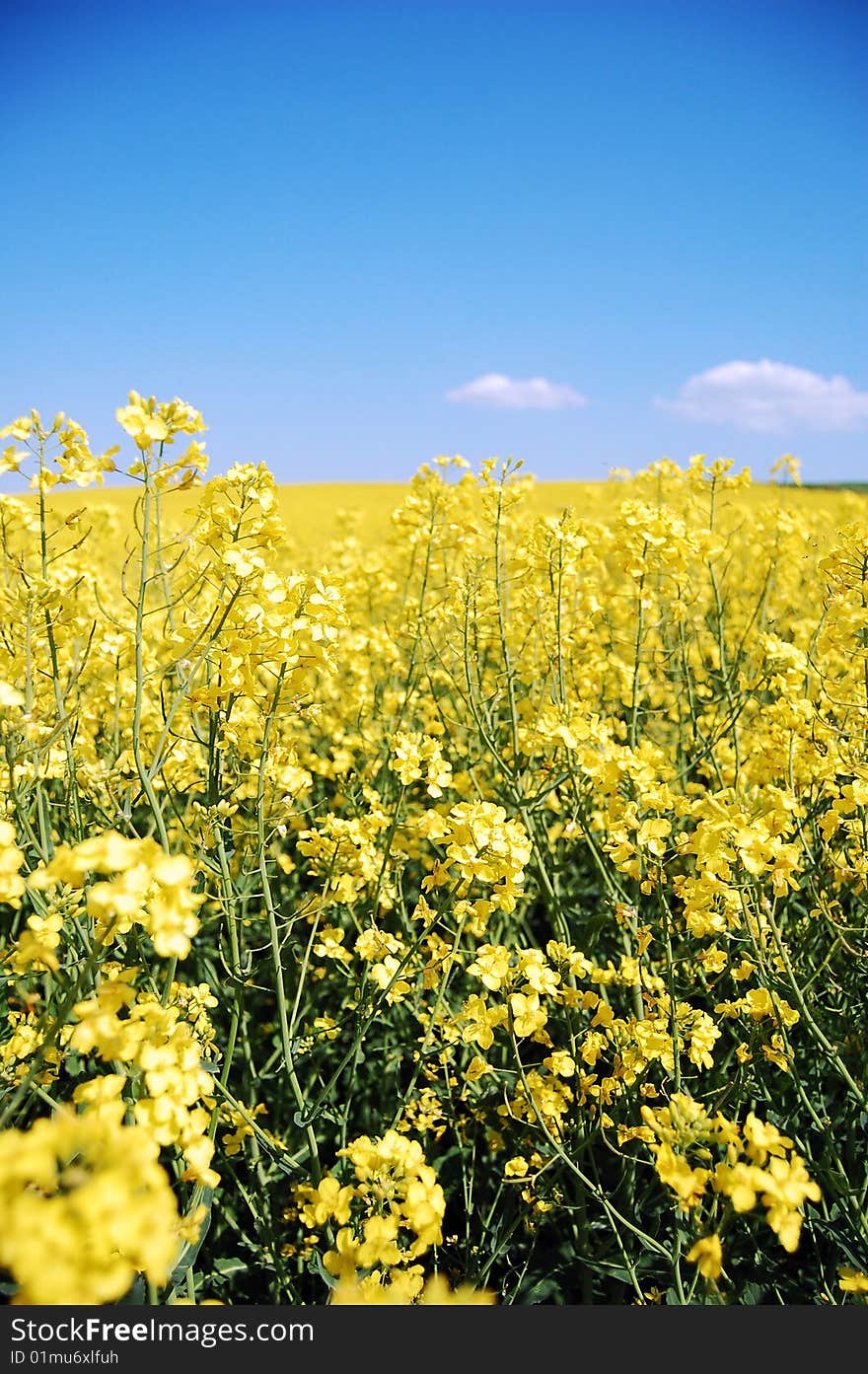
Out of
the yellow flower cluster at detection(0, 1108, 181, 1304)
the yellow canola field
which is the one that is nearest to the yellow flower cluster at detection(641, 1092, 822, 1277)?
the yellow canola field

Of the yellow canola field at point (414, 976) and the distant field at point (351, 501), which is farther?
the distant field at point (351, 501)

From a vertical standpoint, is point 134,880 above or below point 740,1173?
above

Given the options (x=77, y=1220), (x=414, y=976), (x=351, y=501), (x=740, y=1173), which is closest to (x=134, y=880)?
(x=77, y=1220)

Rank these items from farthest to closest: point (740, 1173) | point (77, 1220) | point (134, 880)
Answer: point (740, 1173)
point (134, 880)
point (77, 1220)

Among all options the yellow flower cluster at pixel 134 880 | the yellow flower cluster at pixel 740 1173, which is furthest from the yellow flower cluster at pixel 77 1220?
the yellow flower cluster at pixel 740 1173

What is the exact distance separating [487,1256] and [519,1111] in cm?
41

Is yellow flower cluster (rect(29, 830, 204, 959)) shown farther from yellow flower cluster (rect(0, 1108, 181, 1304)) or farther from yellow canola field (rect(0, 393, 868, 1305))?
yellow flower cluster (rect(0, 1108, 181, 1304))

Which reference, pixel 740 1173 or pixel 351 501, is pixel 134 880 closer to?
pixel 740 1173

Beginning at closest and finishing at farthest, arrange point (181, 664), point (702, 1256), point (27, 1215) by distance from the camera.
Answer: point (27, 1215), point (702, 1256), point (181, 664)

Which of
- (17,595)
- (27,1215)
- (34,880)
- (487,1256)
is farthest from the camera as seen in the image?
(487,1256)

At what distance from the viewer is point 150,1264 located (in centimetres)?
76

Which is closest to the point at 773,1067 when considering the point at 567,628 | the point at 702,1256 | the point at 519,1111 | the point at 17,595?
the point at 519,1111

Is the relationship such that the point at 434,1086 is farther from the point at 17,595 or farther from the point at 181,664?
the point at 17,595

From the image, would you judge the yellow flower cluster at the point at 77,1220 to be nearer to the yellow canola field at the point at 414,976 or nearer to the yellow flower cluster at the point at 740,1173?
the yellow canola field at the point at 414,976
